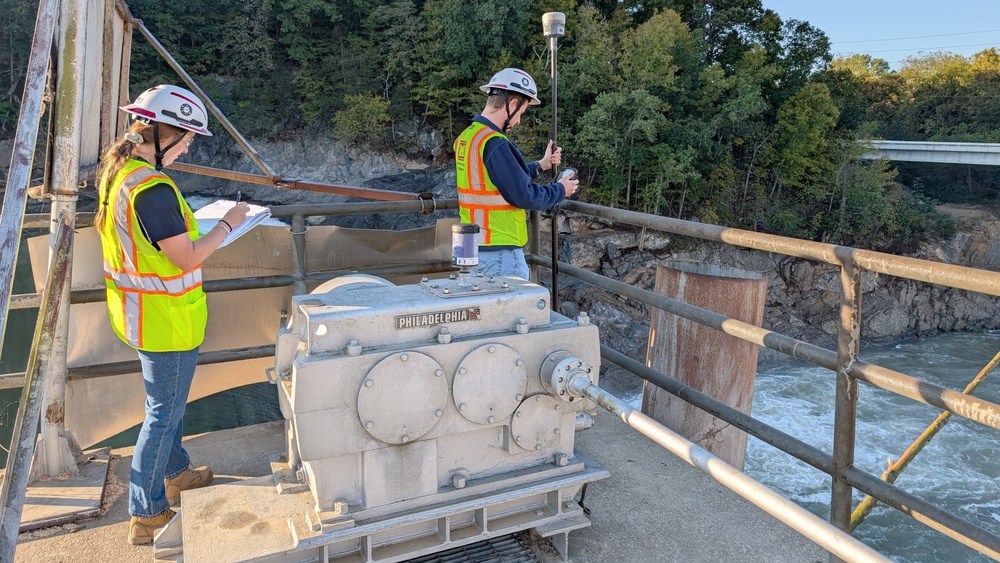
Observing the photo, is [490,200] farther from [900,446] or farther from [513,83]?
[900,446]

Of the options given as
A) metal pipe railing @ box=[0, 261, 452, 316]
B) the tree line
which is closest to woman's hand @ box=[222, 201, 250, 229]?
Answer: metal pipe railing @ box=[0, 261, 452, 316]

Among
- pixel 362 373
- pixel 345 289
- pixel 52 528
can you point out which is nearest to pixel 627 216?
pixel 345 289

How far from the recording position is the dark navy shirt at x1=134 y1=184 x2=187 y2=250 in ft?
8.34

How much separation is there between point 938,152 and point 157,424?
4986 cm

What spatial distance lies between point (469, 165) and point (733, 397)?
199cm

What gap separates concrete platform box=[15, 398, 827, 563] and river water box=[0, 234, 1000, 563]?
1353cm

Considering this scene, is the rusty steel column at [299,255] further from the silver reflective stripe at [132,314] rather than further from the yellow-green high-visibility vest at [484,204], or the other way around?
the silver reflective stripe at [132,314]

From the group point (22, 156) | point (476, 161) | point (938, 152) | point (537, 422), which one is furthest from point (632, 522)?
point (938, 152)

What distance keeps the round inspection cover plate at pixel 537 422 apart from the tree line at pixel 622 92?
31.9 meters

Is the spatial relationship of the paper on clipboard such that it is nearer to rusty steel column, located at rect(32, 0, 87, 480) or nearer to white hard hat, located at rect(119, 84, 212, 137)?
white hard hat, located at rect(119, 84, 212, 137)

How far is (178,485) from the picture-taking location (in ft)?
10.5

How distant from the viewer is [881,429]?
79.6 feet

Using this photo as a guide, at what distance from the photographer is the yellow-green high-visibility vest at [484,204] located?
146 inches

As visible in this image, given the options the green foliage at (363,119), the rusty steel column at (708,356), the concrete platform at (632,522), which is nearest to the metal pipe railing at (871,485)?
the concrete platform at (632,522)
